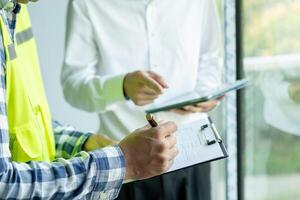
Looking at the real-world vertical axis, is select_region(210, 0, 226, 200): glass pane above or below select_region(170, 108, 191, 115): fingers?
below

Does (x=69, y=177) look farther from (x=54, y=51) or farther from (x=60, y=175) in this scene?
(x=54, y=51)

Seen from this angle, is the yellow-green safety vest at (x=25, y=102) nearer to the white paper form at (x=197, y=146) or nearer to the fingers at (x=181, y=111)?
the white paper form at (x=197, y=146)

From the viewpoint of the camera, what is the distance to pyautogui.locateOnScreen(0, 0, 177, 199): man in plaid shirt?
657 mm

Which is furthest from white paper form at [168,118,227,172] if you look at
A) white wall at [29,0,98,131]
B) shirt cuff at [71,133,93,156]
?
white wall at [29,0,98,131]

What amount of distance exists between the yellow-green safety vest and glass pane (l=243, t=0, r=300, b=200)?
93 centimetres

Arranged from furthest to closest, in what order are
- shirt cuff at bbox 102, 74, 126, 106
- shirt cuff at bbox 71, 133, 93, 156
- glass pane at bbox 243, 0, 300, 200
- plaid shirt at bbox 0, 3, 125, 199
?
glass pane at bbox 243, 0, 300, 200 < shirt cuff at bbox 102, 74, 126, 106 < shirt cuff at bbox 71, 133, 93, 156 < plaid shirt at bbox 0, 3, 125, 199

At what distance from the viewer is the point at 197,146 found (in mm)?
892

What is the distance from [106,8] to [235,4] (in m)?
0.56

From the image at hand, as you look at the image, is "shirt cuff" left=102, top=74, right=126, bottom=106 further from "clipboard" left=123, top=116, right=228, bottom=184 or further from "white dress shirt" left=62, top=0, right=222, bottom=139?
"clipboard" left=123, top=116, right=228, bottom=184

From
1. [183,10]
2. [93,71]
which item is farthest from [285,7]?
[93,71]

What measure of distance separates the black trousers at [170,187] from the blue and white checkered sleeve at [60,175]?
0.56 metres

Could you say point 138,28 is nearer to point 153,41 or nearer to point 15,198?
point 153,41


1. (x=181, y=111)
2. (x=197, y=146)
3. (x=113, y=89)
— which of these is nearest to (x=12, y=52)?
(x=197, y=146)

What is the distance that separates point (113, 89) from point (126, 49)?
0.41 feet
